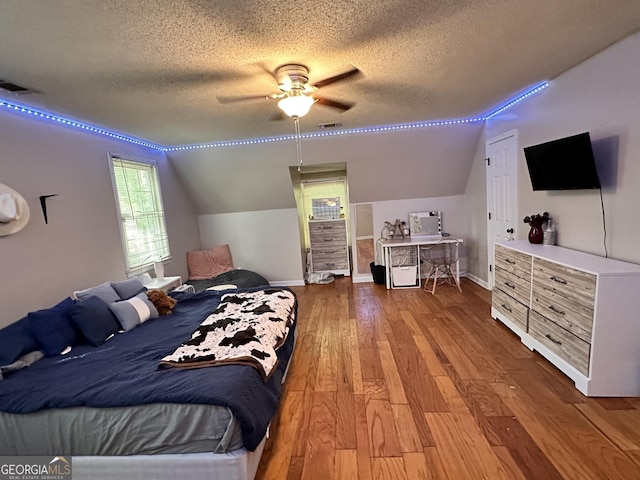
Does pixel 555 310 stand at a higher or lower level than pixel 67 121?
lower

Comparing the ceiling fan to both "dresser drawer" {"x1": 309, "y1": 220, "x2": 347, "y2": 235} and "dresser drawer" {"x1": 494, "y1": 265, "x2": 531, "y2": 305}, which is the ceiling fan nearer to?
"dresser drawer" {"x1": 494, "y1": 265, "x2": 531, "y2": 305}

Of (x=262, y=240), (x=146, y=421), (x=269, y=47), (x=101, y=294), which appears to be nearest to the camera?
(x=146, y=421)

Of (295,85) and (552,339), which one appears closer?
(295,85)

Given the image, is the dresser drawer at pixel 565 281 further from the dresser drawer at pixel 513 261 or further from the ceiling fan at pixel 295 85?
the ceiling fan at pixel 295 85

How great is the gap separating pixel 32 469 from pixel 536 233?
421 centimetres

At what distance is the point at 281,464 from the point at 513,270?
2702mm

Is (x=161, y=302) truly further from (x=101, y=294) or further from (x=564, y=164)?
(x=564, y=164)

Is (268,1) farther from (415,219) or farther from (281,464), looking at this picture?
(415,219)

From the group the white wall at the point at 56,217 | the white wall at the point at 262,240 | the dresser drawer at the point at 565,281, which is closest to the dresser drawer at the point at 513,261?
the dresser drawer at the point at 565,281

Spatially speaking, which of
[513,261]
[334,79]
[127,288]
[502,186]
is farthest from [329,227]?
[334,79]

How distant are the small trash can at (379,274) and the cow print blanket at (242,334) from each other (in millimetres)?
2591

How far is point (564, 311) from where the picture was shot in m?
2.38

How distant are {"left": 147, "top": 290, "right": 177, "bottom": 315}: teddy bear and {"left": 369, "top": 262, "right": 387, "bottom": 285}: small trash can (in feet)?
11.1

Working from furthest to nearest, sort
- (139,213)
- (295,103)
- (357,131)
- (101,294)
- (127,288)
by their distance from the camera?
1. (357,131)
2. (139,213)
3. (127,288)
4. (101,294)
5. (295,103)
